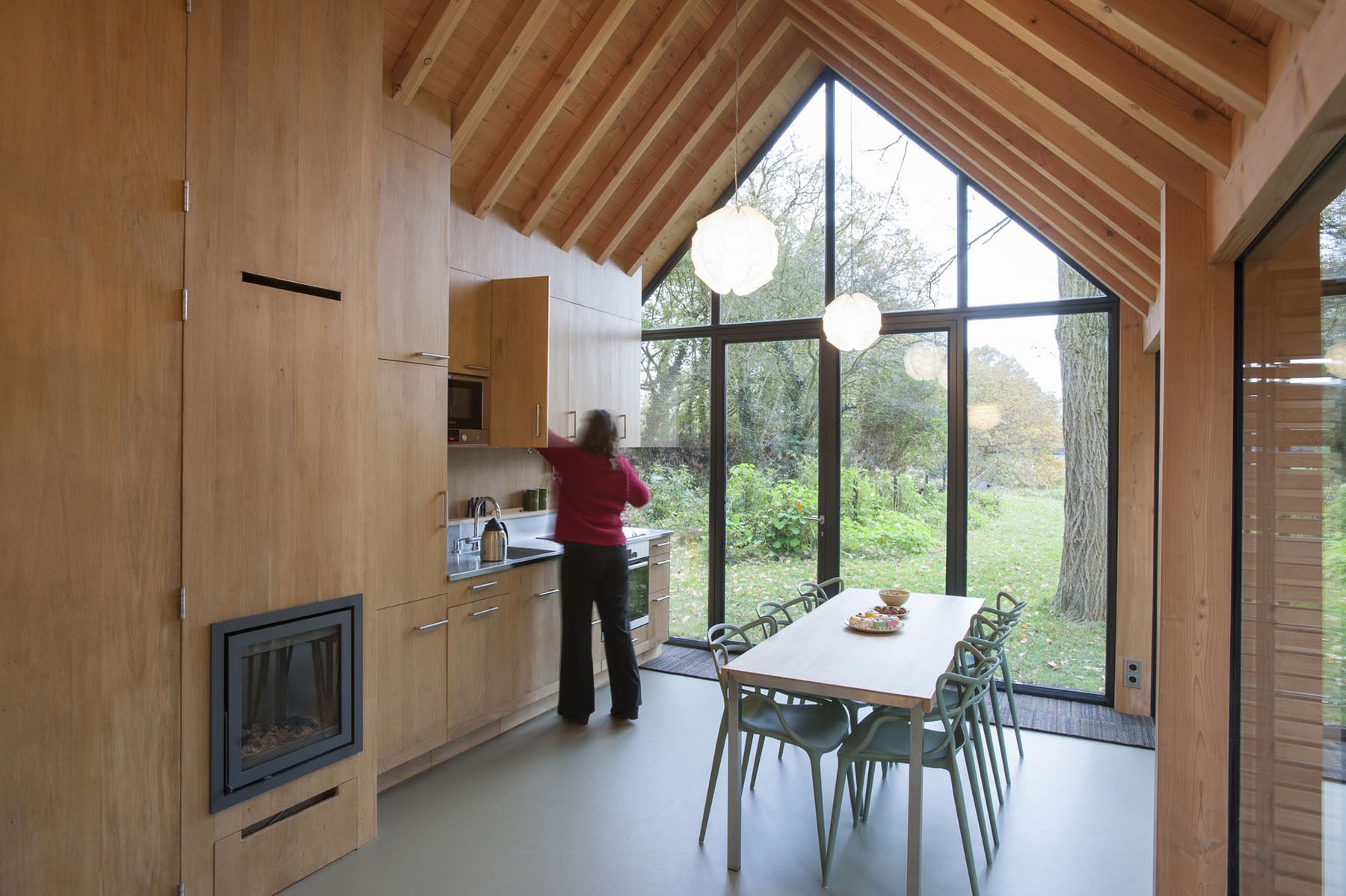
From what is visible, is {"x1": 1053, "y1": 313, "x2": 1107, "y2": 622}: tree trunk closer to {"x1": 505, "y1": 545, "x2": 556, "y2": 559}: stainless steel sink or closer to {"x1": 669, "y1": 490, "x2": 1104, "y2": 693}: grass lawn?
{"x1": 669, "y1": 490, "x2": 1104, "y2": 693}: grass lawn

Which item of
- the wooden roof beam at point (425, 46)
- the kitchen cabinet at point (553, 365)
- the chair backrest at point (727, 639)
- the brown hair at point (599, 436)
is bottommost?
the chair backrest at point (727, 639)

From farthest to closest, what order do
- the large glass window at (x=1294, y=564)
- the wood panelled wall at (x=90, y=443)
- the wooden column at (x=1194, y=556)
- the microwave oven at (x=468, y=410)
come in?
the microwave oven at (x=468, y=410)
the wooden column at (x=1194, y=556)
the wood panelled wall at (x=90, y=443)
the large glass window at (x=1294, y=564)

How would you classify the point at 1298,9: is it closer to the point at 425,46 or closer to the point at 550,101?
the point at 425,46

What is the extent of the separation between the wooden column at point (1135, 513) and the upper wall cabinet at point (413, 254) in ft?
12.7

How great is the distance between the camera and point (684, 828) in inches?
121

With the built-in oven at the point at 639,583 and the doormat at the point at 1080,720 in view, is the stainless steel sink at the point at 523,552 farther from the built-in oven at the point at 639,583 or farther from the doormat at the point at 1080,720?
the doormat at the point at 1080,720

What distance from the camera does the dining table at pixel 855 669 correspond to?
2.52 metres

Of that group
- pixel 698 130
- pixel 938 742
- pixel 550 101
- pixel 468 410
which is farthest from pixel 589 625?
pixel 698 130

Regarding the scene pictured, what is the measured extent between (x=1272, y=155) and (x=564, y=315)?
389 cm

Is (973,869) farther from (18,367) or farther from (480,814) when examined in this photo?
(18,367)

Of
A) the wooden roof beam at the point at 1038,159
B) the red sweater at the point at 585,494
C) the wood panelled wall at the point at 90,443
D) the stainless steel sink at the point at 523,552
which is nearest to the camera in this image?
the wood panelled wall at the point at 90,443

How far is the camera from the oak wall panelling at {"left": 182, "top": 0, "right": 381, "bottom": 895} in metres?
2.35

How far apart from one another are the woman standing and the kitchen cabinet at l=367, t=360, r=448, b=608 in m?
0.75

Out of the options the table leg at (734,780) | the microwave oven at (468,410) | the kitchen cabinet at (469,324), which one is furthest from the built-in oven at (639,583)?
the table leg at (734,780)
